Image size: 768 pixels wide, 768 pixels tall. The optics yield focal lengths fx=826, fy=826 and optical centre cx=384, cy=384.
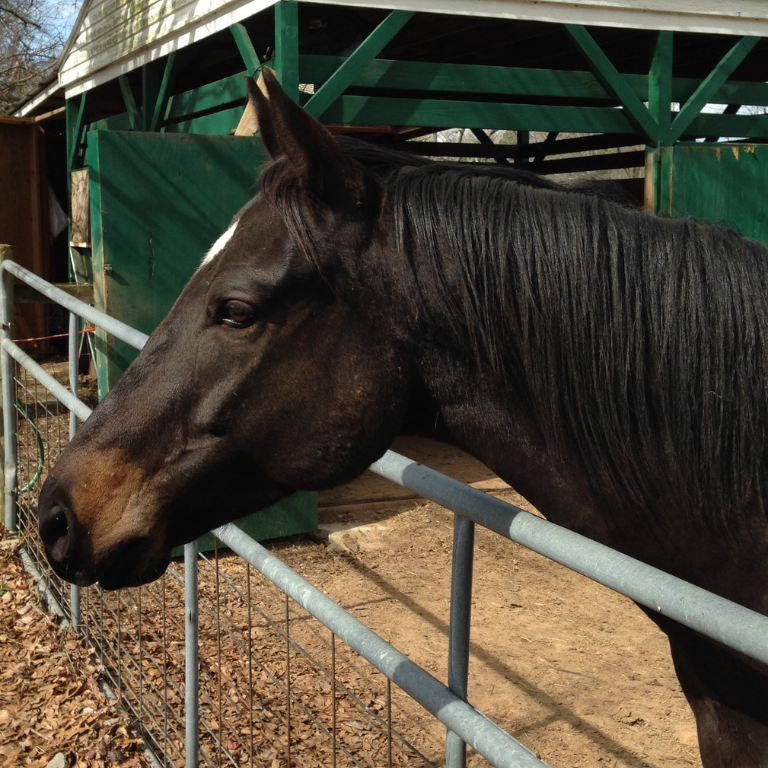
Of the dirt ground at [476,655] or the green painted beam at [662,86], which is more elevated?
the green painted beam at [662,86]

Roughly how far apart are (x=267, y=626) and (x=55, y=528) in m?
2.64

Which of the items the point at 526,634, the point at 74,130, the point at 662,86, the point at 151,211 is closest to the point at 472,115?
the point at 662,86

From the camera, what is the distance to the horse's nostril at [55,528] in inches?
66.7

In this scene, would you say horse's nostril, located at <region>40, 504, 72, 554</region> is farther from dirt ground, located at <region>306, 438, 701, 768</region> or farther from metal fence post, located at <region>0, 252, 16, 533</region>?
metal fence post, located at <region>0, 252, 16, 533</region>

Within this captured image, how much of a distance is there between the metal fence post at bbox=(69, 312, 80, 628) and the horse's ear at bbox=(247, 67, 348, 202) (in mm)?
2201

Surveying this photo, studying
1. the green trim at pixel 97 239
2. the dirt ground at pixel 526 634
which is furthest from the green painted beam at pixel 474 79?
the dirt ground at pixel 526 634

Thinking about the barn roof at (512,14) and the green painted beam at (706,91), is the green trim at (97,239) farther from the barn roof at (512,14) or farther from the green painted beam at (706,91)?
the green painted beam at (706,91)

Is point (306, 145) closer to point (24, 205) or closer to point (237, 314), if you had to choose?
point (237, 314)

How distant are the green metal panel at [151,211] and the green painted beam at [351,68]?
424 millimetres

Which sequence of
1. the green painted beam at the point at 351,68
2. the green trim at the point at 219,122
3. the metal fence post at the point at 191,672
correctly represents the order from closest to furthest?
the metal fence post at the point at 191,672 < the green painted beam at the point at 351,68 < the green trim at the point at 219,122

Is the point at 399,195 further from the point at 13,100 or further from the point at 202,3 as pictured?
the point at 13,100

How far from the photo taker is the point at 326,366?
166cm

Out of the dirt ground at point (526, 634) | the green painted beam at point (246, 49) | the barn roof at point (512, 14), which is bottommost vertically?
the dirt ground at point (526, 634)

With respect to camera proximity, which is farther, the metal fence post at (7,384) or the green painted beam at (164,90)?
the green painted beam at (164,90)
